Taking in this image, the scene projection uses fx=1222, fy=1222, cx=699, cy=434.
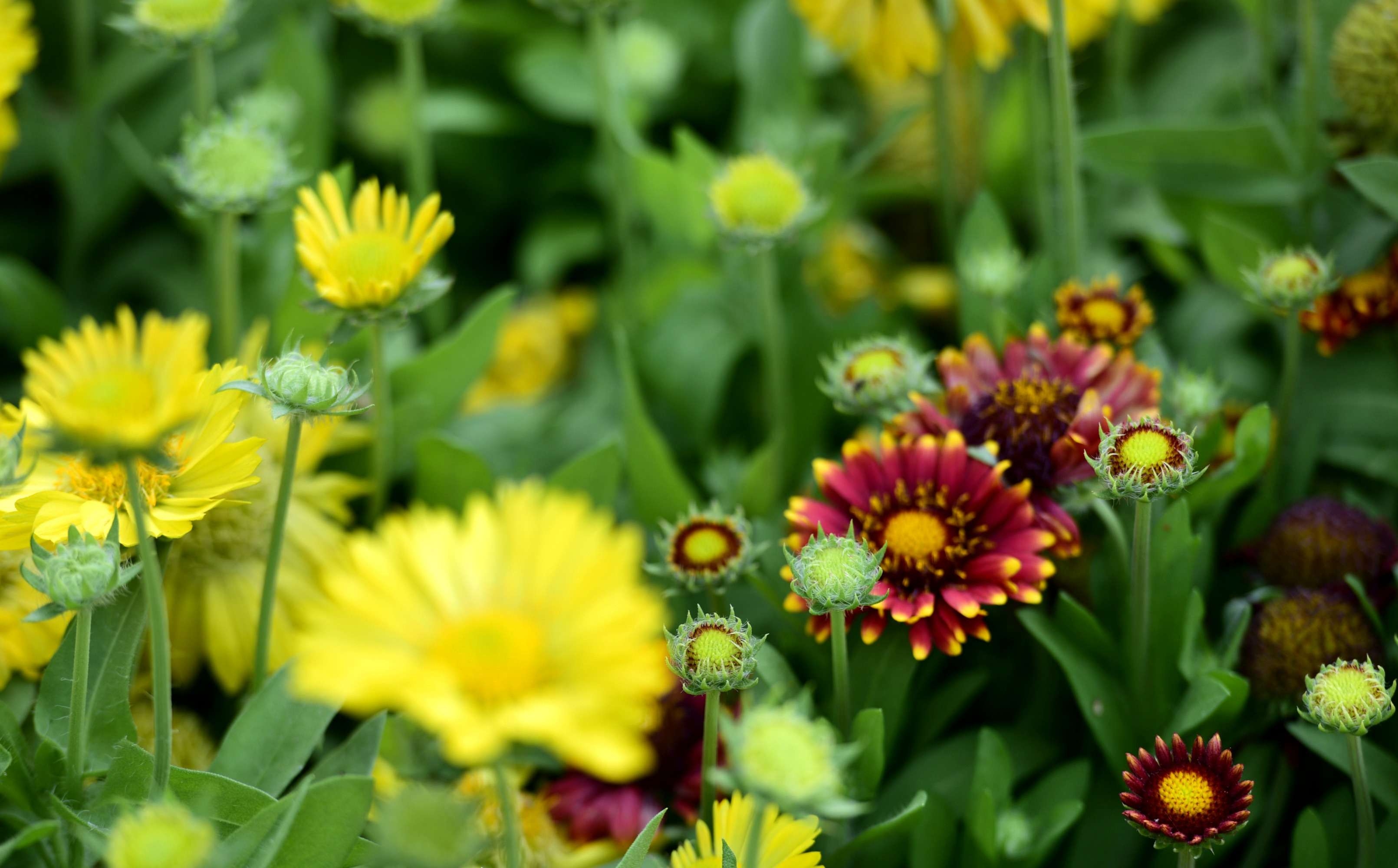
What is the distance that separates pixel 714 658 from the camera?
0.49 metres

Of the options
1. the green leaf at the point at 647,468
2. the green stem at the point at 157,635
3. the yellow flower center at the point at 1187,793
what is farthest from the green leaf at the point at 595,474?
the yellow flower center at the point at 1187,793

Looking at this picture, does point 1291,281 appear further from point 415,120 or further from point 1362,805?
point 415,120

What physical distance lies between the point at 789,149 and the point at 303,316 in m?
0.37

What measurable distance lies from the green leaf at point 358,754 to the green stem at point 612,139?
44 cm

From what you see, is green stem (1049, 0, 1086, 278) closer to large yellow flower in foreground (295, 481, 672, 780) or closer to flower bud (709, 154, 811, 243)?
flower bud (709, 154, 811, 243)

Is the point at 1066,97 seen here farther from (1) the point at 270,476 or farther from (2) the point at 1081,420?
(1) the point at 270,476

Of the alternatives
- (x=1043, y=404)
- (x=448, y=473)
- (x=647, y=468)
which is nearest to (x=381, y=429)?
(x=448, y=473)

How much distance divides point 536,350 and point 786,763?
2.24 ft

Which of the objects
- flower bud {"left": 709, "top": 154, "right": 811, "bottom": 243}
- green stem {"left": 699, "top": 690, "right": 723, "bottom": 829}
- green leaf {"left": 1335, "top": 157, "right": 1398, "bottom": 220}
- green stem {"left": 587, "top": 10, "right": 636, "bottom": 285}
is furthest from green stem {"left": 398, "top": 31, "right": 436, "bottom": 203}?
green leaf {"left": 1335, "top": 157, "right": 1398, "bottom": 220}

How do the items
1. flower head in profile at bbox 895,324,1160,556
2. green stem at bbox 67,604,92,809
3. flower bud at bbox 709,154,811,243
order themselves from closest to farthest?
green stem at bbox 67,604,92,809, flower head in profile at bbox 895,324,1160,556, flower bud at bbox 709,154,811,243

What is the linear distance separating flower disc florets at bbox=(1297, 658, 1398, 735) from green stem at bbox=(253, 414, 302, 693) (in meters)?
0.42

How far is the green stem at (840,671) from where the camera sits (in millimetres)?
512

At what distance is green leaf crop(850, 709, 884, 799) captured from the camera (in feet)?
1.74

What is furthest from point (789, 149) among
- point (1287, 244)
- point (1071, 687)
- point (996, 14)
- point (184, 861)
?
point (184, 861)
